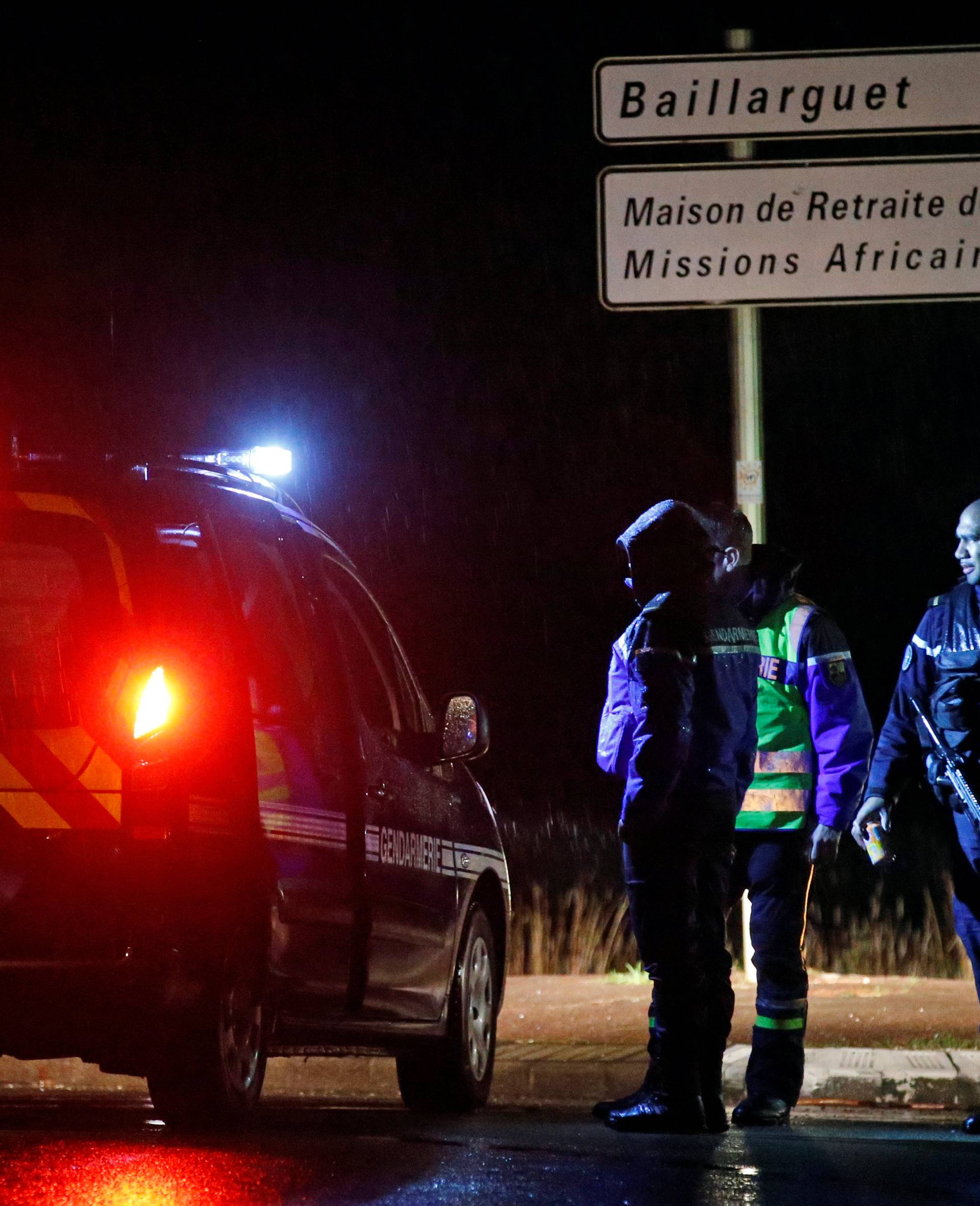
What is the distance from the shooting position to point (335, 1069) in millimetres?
7531

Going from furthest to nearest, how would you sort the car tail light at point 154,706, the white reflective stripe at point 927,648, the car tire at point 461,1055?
the white reflective stripe at point 927,648 → the car tire at point 461,1055 → the car tail light at point 154,706

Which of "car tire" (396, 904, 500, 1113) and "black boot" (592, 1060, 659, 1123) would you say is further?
"car tire" (396, 904, 500, 1113)

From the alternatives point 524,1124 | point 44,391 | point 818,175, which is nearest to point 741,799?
point 524,1124

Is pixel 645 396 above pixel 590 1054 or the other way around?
above

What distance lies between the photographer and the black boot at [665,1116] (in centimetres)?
612

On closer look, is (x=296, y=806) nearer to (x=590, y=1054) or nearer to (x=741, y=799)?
(x=741, y=799)

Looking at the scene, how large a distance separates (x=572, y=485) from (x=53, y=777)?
2042 centimetres

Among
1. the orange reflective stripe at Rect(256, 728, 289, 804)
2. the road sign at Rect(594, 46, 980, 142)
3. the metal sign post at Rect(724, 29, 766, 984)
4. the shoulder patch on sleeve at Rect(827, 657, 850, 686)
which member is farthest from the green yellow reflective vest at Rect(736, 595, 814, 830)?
the road sign at Rect(594, 46, 980, 142)

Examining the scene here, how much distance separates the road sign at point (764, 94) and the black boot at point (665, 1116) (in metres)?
4.76

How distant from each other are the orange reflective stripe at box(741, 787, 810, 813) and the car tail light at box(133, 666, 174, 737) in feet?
7.08

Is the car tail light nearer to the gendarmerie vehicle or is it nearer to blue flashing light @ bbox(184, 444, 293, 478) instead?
the gendarmerie vehicle

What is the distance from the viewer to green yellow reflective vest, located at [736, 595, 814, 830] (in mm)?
6625

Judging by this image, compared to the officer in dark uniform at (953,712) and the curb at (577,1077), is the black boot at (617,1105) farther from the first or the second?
the officer in dark uniform at (953,712)

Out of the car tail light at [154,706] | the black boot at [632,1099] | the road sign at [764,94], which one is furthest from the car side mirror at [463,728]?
the road sign at [764,94]
